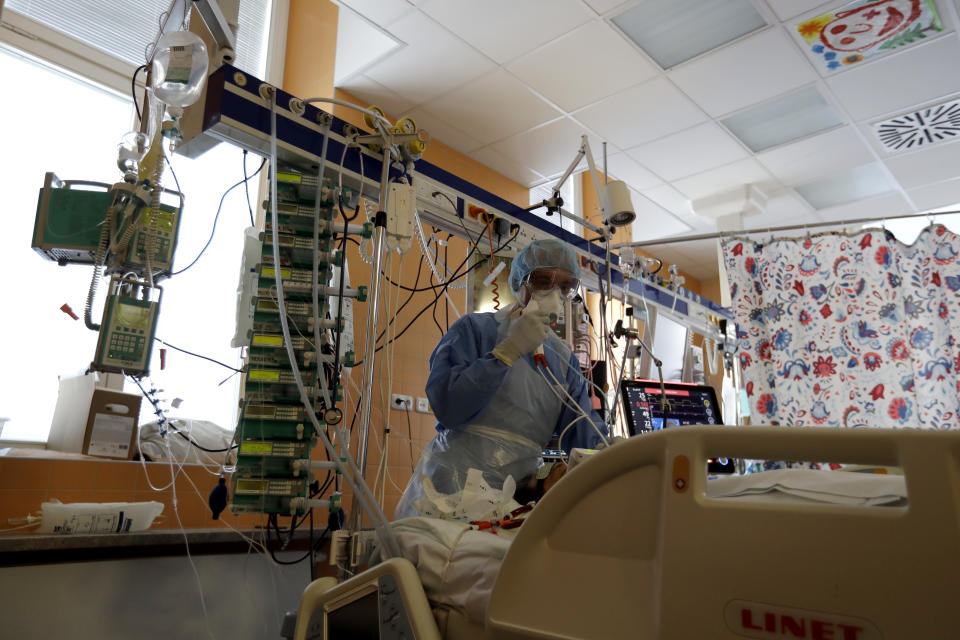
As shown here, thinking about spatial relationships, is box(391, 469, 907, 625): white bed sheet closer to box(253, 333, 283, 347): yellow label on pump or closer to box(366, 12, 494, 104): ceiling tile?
box(253, 333, 283, 347): yellow label on pump

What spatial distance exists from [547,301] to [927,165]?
3897mm

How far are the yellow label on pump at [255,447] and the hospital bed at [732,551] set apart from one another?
37.0 inches

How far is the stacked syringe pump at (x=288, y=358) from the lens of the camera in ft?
5.51

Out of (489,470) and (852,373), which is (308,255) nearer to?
(489,470)

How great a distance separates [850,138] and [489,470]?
3.65 metres

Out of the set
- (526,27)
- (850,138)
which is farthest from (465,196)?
(850,138)

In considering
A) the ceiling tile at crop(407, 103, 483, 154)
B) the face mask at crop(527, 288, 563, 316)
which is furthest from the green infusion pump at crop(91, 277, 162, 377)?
the ceiling tile at crop(407, 103, 483, 154)

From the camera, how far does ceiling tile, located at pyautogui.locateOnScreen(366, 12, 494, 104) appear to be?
3408 mm

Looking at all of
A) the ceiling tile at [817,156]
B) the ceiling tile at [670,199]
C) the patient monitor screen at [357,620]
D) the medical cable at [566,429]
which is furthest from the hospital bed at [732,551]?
the ceiling tile at [670,199]

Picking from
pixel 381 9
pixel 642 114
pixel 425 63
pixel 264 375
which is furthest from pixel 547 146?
pixel 264 375

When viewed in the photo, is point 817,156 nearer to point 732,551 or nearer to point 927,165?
point 927,165

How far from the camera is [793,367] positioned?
324 centimetres

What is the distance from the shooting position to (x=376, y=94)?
3.95m

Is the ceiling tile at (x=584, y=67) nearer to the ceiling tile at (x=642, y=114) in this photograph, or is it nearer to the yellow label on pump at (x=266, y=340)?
the ceiling tile at (x=642, y=114)
